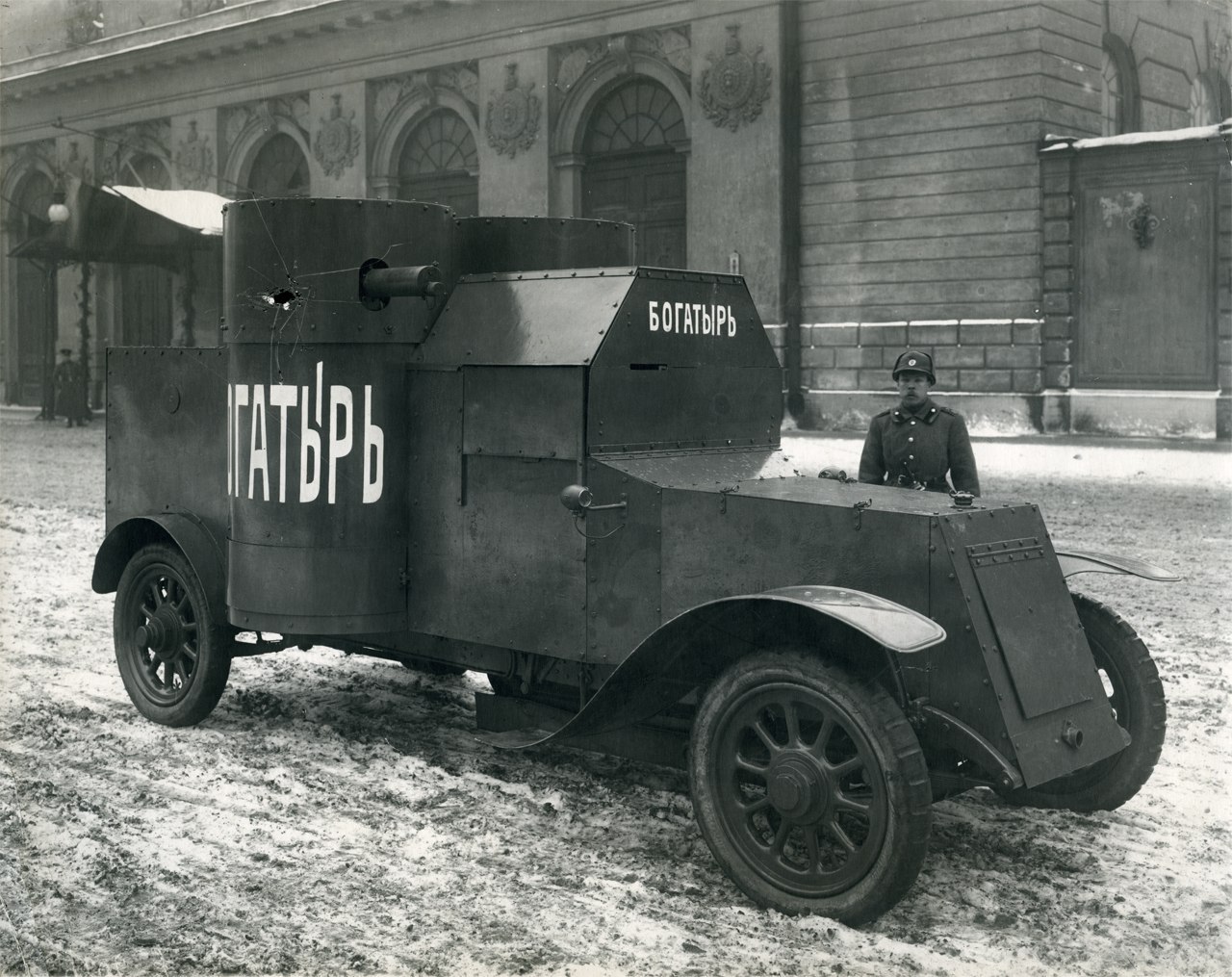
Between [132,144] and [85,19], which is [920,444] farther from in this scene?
[85,19]

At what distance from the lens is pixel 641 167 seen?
74.9ft

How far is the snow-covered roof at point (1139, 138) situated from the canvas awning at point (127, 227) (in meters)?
14.5

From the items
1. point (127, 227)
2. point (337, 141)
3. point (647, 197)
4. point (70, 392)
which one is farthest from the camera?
point (70, 392)

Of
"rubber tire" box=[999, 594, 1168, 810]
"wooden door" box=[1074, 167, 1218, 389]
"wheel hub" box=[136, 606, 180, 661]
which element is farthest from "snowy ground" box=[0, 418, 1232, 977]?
"wooden door" box=[1074, 167, 1218, 389]

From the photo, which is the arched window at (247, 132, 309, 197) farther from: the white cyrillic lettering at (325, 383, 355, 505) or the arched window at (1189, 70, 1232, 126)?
the white cyrillic lettering at (325, 383, 355, 505)

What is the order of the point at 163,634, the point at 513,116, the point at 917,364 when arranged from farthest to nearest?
the point at 513,116
the point at 917,364
the point at 163,634

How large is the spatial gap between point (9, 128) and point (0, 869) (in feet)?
107

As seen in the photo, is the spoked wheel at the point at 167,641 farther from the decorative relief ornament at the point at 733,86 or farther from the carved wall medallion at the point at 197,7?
the carved wall medallion at the point at 197,7

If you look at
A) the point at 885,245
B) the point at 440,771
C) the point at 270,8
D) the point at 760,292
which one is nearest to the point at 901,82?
the point at 885,245

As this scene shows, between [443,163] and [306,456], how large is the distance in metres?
21.2

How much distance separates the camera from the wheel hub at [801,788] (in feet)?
12.3

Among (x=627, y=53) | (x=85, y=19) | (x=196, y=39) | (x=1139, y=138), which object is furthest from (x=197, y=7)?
(x=1139, y=138)

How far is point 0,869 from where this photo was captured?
4.10 metres

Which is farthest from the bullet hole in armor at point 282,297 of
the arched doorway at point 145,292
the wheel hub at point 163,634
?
the arched doorway at point 145,292
